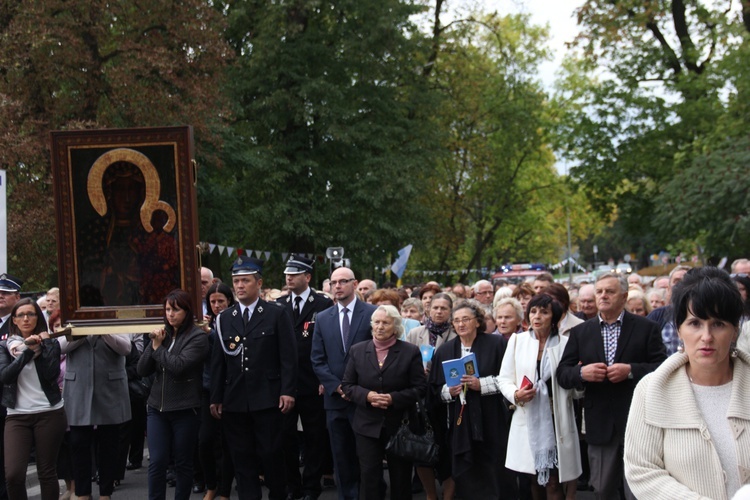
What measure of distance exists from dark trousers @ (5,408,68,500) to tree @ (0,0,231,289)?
35.5 ft

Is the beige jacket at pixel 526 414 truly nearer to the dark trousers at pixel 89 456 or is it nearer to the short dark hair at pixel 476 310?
the short dark hair at pixel 476 310

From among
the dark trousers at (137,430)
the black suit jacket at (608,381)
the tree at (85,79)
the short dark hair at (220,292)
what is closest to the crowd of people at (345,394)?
the black suit jacket at (608,381)

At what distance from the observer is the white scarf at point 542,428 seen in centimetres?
785

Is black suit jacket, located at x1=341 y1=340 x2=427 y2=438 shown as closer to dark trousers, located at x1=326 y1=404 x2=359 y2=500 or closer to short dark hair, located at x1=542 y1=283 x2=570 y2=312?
dark trousers, located at x1=326 y1=404 x2=359 y2=500

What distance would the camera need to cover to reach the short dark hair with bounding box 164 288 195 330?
Answer: 818 centimetres

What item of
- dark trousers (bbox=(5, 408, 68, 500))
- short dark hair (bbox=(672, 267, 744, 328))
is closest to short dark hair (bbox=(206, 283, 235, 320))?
dark trousers (bbox=(5, 408, 68, 500))

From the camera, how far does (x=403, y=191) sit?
88.9ft

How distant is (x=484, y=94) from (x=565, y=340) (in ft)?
102

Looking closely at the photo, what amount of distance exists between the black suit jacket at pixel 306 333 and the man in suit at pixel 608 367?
3.03m

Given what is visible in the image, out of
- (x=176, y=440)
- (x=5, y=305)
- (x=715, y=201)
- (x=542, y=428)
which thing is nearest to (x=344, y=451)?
(x=176, y=440)

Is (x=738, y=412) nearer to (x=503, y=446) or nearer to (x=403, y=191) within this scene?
(x=503, y=446)

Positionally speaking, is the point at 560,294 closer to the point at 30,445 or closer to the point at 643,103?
the point at 30,445

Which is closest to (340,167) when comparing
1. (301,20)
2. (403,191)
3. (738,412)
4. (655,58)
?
(403,191)

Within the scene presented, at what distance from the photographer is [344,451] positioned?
9000mm
